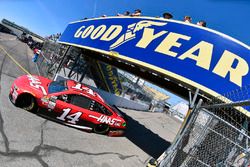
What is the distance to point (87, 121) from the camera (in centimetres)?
787

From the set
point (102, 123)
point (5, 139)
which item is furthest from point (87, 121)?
point (5, 139)

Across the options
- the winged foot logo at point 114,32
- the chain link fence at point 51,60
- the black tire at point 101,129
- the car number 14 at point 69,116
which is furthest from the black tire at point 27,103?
the chain link fence at point 51,60

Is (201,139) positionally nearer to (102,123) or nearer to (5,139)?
(102,123)

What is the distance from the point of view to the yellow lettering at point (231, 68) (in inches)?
228

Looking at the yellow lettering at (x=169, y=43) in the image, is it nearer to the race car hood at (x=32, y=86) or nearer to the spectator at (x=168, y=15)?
the spectator at (x=168, y=15)

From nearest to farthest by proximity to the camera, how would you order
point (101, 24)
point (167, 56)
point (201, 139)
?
point (201, 139) → point (167, 56) → point (101, 24)

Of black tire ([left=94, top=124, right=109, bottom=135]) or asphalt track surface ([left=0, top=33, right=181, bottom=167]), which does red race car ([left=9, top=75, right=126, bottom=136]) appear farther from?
asphalt track surface ([left=0, top=33, right=181, bottom=167])

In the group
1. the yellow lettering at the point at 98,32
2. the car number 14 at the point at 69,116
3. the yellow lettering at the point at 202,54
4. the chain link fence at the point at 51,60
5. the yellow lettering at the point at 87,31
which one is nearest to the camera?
the yellow lettering at the point at 202,54

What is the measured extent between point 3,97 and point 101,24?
5705mm

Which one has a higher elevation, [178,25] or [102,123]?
[178,25]

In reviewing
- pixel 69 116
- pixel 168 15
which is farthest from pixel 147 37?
pixel 69 116

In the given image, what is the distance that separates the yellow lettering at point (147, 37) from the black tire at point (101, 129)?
139 inches

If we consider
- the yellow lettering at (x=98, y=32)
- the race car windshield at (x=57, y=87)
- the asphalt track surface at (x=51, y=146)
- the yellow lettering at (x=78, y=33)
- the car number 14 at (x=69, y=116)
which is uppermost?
the yellow lettering at (x=98, y=32)

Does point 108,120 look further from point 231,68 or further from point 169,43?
point 231,68
